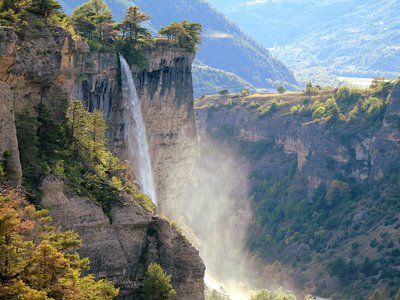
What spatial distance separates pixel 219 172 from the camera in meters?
154

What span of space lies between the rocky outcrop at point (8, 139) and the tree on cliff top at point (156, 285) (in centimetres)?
833

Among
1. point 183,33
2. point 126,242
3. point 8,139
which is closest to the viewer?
point 8,139

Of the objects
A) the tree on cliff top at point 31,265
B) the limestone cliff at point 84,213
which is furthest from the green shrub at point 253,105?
the tree on cliff top at point 31,265

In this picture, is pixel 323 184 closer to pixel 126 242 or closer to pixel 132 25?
pixel 132 25

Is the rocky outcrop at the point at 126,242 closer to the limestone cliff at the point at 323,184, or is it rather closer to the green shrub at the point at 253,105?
the limestone cliff at the point at 323,184

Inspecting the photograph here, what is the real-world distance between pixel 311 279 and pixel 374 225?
1142 centimetres

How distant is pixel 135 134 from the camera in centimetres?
6844

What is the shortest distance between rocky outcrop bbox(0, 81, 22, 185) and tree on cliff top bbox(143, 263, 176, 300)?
8326 mm

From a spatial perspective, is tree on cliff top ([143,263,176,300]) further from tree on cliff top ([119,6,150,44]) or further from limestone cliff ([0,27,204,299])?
tree on cliff top ([119,6,150,44])

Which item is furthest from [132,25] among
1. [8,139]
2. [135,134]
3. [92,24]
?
[8,139]

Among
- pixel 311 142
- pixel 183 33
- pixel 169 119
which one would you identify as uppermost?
pixel 183 33

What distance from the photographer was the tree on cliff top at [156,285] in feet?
134

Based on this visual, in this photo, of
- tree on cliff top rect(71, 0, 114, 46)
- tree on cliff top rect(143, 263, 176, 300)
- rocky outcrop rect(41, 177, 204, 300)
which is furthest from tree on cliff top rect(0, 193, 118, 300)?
tree on cliff top rect(71, 0, 114, 46)

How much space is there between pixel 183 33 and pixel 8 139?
135 feet
